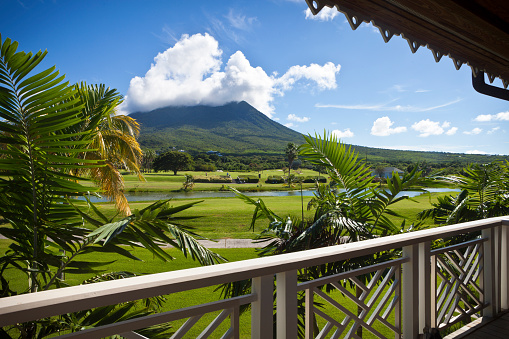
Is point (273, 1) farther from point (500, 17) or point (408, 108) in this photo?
point (500, 17)

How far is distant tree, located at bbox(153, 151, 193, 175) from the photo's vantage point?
15969 mm

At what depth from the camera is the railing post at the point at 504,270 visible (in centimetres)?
230

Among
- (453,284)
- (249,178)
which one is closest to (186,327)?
(453,284)

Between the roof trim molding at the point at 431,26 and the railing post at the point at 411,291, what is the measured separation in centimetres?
110

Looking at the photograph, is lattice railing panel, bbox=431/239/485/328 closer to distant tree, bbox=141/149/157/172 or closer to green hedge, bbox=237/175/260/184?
distant tree, bbox=141/149/157/172

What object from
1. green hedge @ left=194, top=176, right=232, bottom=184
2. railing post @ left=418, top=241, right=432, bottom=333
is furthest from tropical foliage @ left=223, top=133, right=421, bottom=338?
green hedge @ left=194, top=176, right=232, bottom=184

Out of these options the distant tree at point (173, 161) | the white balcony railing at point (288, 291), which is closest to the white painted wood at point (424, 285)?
the white balcony railing at point (288, 291)

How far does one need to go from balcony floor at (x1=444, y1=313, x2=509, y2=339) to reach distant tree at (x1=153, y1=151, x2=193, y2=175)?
49.8 feet

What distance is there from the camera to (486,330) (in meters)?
1.99

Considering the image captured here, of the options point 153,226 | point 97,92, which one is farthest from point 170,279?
point 97,92

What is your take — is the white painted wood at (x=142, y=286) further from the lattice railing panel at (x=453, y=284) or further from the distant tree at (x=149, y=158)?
the distant tree at (x=149, y=158)

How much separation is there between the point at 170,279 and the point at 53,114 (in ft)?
4.51

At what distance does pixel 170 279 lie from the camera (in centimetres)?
80

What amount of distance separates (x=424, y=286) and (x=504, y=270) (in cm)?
113
